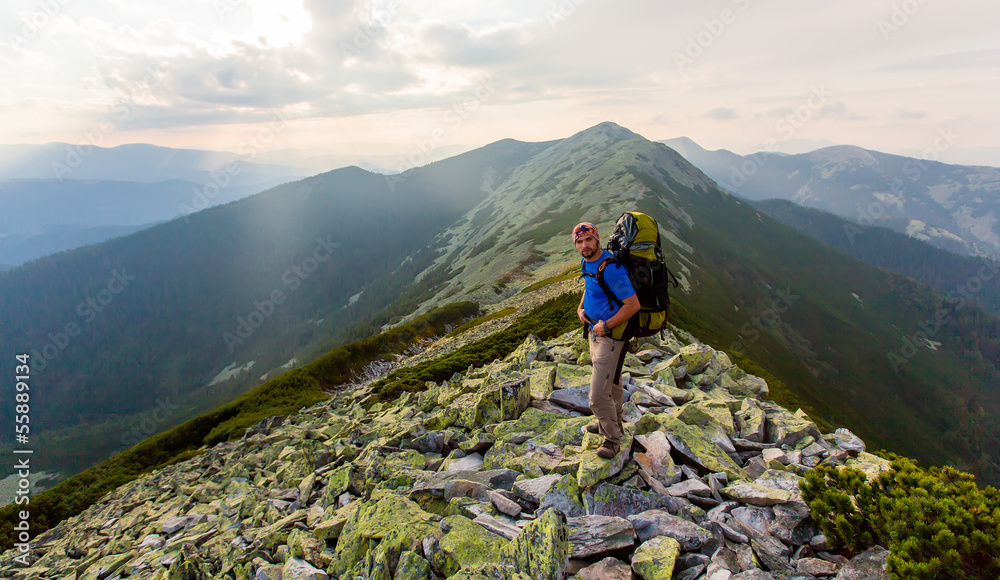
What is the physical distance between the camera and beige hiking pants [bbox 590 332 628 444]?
33.3 feet

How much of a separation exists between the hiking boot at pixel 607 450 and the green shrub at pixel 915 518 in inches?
151

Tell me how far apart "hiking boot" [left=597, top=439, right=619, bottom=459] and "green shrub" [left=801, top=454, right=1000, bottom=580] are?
12.6ft

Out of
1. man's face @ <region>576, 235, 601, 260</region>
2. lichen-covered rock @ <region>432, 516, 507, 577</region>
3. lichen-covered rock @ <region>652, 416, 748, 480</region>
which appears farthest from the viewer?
lichen-covered rock @ <region>652, 416, 748, 480</region>

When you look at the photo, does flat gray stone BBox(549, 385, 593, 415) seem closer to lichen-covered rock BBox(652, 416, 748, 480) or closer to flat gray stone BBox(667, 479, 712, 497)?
lichen-covered rock BBox(652, 416, 748, 480)

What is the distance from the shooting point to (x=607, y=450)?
1028cm

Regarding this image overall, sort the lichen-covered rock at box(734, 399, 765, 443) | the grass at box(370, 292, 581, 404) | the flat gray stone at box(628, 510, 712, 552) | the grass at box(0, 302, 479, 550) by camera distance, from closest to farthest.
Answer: the flat gray stone at box(628, 510, 712, 552)
the lichen-covered rock at box(734, 399, 765, 443)
the grass at box(370, 292, 581, 404)
the grass at box(0, 302, 479, 550)

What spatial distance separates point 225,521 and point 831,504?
2032 cm

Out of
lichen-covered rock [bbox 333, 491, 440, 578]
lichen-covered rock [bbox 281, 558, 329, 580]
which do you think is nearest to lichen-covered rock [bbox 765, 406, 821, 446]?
lichen-covered rock [bbox 333, 491, 440, 578]

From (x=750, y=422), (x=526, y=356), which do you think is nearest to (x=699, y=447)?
(x=750, y=422)

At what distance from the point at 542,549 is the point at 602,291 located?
5.49 m

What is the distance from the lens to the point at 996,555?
618cm

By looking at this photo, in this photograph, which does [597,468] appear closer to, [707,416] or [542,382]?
[707,416]

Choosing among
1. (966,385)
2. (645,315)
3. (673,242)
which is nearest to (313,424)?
(645,315)

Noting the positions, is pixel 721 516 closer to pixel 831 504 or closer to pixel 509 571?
pixel 831 504
